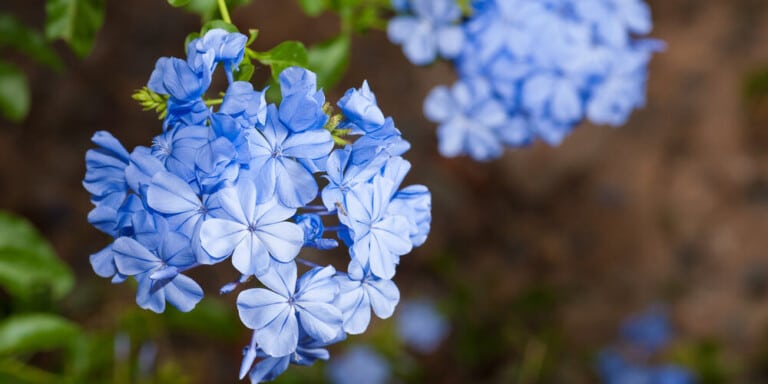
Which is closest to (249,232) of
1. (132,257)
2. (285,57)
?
(132,257)

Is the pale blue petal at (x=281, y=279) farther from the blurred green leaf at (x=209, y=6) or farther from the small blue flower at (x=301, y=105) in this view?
the blurred green leaf at (x=209, y=6)

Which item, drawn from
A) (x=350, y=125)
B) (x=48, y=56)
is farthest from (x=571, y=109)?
(x=48, y=56)

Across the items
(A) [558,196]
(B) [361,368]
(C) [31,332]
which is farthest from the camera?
(A) [558,196]

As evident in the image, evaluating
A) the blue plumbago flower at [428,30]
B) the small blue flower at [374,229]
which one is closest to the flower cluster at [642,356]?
the blue plumbago flower at [428,30]

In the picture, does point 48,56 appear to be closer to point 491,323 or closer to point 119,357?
point 119,357

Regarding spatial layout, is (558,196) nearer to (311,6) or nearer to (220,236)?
(311,6)

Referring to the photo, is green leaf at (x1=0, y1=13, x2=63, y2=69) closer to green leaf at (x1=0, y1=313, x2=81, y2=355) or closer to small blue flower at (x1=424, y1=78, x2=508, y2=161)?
green leaf at (x1=0, y1=313, x2=81, y2=355)

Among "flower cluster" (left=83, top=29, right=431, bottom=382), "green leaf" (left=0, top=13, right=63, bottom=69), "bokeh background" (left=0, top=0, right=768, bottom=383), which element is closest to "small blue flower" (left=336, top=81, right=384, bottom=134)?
"flower cluster" (left=83, top=29, right=431, bottom=382)
